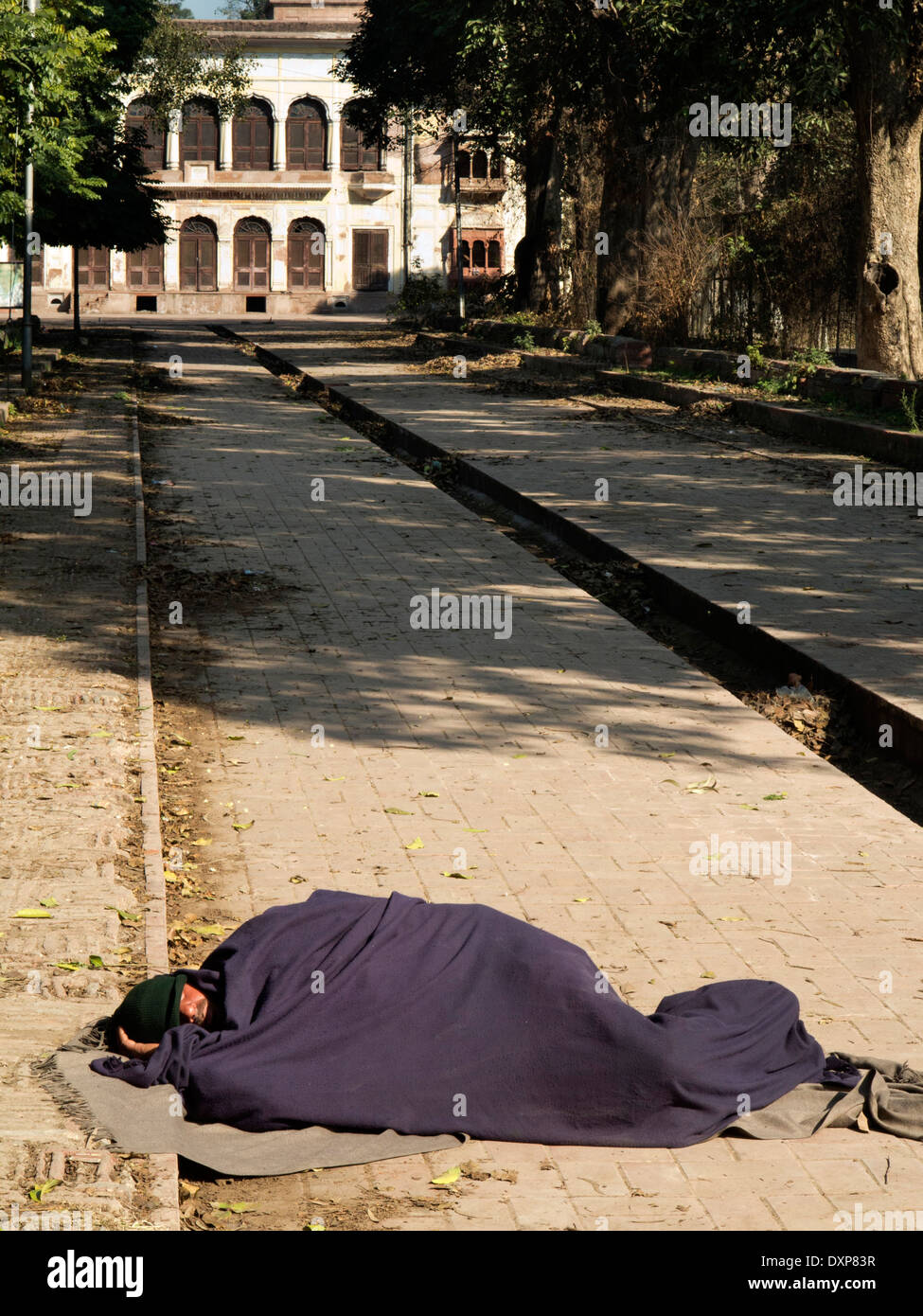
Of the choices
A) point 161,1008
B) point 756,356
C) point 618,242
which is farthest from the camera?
point 618,242

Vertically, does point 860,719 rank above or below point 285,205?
below

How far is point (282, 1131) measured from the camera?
3596 millimetres

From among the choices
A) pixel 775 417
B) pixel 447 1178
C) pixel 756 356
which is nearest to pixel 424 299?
pixel 756 356

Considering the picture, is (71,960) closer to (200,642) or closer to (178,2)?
(200,642)

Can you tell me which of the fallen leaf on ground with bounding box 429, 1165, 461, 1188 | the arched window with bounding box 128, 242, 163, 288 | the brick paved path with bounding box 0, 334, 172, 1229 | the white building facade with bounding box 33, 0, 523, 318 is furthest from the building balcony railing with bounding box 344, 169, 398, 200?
the fallen leaf on ground with bounding box 429, 1165, 461, 1188

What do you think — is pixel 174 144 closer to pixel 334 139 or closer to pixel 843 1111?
pixel 334 139

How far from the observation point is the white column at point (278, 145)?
197ft

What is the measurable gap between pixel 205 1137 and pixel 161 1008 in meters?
0.34

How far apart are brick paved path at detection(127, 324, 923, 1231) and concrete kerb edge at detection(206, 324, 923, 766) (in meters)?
0.57

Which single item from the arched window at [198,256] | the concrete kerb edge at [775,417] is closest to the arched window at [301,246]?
the arched window at [198,256]

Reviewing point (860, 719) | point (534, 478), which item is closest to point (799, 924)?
point (860, 719)

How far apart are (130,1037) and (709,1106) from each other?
1.45 meters

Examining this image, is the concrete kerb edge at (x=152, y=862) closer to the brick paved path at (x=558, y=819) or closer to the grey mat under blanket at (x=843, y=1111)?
the brick paved path at (x=558, y=819)
